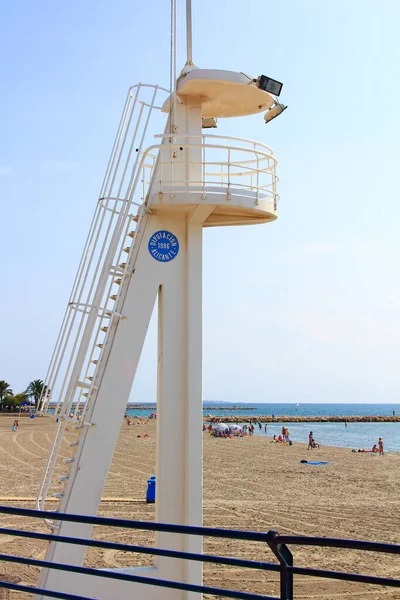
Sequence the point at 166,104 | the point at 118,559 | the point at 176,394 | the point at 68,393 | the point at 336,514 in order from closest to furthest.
A: the point at 68,393, the point at 176,394, the point at 166,104, the point at 118,559, the point at 336,514

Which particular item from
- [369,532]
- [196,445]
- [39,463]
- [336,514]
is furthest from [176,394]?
[39,463]

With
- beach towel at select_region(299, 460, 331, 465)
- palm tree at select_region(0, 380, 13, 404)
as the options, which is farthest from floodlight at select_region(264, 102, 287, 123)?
palm tree at select_region(0, 380, 13, 404)

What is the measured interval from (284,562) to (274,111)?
6.94 m

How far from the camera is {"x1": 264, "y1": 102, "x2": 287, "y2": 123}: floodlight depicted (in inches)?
361

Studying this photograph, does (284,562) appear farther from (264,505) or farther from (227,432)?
(227,432)

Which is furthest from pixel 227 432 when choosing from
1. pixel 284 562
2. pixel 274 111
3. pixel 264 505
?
pixel 284 562

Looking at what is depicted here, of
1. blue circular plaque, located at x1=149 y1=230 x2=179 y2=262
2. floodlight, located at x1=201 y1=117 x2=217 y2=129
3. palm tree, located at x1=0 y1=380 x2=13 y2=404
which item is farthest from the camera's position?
palm tree, located at x1=0 y1=380 x2=13 y2=404

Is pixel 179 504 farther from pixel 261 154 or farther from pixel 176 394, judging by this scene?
pixel 261 154

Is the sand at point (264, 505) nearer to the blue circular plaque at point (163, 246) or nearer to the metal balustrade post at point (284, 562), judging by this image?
the blue circular plaque at point (163, 246)

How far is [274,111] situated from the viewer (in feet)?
30.4

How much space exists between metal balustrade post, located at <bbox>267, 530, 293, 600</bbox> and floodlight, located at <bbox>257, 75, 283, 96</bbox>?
21.8 ft

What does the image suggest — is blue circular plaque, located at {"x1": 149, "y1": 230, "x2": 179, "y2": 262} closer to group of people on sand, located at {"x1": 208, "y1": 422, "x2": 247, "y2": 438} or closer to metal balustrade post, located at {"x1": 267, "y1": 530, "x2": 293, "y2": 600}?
metal balustrade post, located at {"x1": 267, "y1": 530, "x2": 293, "y2": 600}

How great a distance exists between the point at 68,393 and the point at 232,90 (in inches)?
174

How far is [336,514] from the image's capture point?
1772 cm
